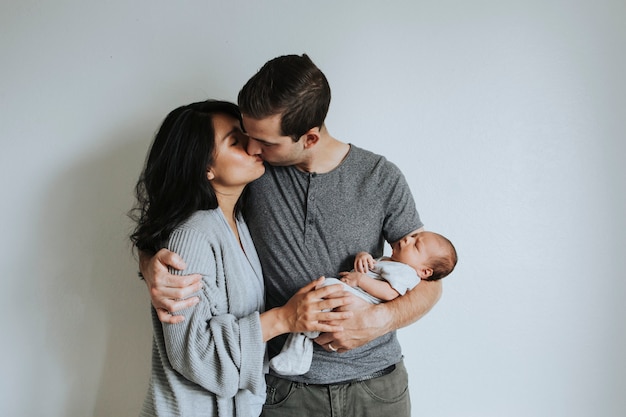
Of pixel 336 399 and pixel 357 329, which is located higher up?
pixel 357 329

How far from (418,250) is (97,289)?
3.66 feet

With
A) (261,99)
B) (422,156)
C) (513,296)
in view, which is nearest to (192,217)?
(261,99)

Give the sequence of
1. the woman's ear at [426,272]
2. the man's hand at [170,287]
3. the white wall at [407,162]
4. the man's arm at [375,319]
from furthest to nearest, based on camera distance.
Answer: the white wall at [407,162], the woman's ear at [426,272], the man's arm at [375,319], the man's hand at [170,287]

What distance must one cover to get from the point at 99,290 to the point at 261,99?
38.8 inches

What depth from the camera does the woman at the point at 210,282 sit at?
1.29m

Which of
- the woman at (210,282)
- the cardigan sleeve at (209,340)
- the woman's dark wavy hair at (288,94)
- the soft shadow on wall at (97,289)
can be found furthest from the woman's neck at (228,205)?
the soft shadow on wall at (97,289)

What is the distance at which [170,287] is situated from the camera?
127cm

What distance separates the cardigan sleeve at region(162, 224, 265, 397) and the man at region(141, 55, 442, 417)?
0.50 feet

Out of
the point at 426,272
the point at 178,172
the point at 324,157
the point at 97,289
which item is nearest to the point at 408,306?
the point at 426,272

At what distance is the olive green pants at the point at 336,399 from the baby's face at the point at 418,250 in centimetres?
33

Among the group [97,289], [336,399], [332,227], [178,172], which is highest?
[178,172]

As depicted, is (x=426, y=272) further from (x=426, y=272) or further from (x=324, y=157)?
(x=324, y=157)

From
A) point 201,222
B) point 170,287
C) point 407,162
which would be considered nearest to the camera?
point 170,287

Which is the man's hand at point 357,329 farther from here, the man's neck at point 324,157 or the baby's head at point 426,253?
the man's neck at point 324,157
